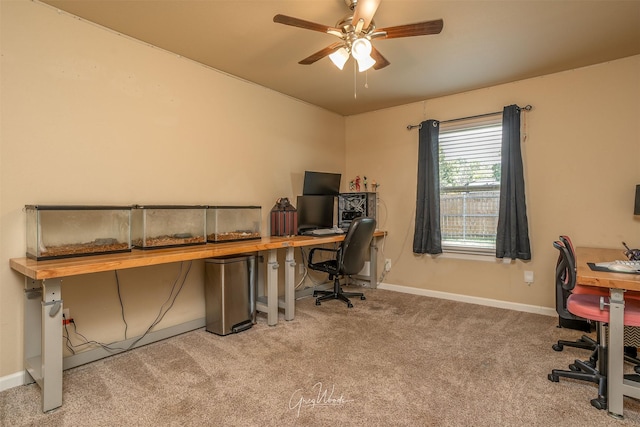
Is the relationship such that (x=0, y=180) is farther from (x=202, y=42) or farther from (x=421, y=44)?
(x=421, y=44)

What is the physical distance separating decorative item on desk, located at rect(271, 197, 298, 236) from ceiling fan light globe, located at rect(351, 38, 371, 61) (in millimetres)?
1866

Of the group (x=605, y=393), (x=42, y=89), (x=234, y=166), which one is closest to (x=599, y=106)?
(x=605, y=393)

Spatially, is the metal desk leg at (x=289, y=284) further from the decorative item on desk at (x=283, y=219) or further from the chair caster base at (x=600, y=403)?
the chair caster base at (x=600, y=403)

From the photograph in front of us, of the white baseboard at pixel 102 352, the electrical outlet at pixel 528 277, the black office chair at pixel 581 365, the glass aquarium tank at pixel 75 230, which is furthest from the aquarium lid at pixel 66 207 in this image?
the electrical outlet at pixel 528 277

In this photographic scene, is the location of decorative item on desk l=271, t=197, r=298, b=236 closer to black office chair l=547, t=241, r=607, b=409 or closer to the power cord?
the power cord

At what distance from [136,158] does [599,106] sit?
4078 mm

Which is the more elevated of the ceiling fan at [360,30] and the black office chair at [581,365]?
the ceiling fan at [360,30]

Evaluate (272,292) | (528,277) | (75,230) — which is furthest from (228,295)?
(528,277)

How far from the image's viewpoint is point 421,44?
268 cm

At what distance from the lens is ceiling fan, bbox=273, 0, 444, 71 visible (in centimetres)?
189

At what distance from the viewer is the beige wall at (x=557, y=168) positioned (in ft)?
9.78

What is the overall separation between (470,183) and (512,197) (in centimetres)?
53

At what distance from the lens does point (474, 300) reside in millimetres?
3785

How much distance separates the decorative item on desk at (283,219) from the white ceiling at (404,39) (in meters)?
1.31
